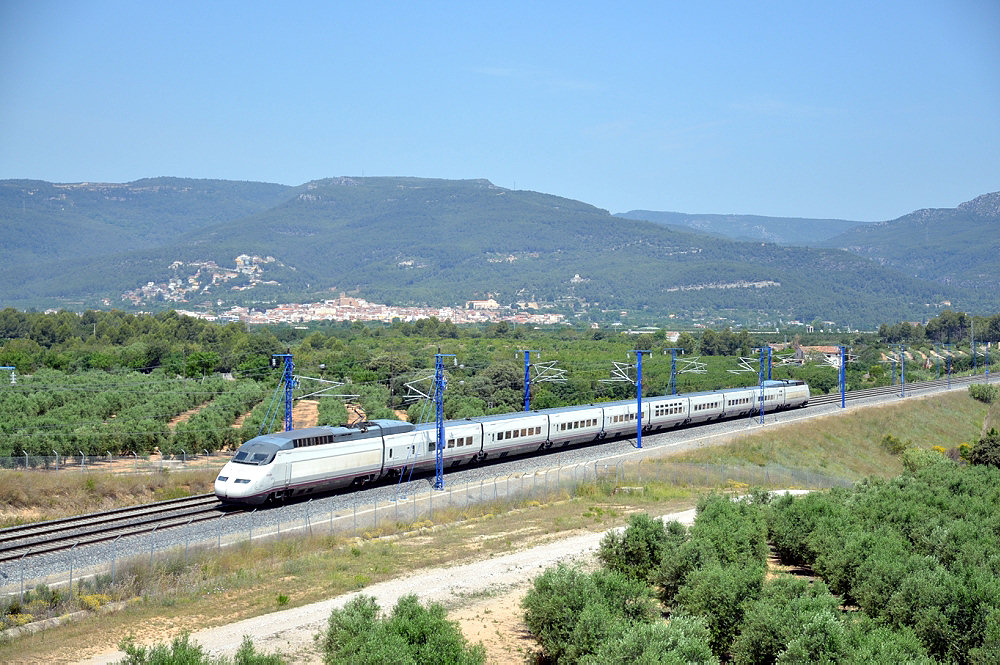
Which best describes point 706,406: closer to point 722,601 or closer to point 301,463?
point 301,463

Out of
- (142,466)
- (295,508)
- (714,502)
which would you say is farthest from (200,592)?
(142,466)

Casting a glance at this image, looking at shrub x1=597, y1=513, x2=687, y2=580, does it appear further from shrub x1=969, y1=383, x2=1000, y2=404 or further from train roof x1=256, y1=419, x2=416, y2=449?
shrub x1=969, y1=383, x2=1000, y2=404

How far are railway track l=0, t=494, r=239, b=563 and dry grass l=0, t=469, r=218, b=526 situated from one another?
2371 millimetres

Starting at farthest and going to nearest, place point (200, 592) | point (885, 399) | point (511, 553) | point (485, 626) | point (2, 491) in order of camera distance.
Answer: point (885, 399)
point (2, 491)
point (511, 553)
point (200, 592)
point (485, 626)

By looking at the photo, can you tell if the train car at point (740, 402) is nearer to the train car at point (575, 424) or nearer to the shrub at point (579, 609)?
the train car at point (575, 424)

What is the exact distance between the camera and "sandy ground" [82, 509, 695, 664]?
56.0 feet

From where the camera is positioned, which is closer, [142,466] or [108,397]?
[142,466]

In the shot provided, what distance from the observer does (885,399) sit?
74.4 m

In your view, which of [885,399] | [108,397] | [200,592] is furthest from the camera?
[885,399]

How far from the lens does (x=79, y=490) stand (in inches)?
1283

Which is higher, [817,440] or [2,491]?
[2,491]

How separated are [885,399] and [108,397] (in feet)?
203

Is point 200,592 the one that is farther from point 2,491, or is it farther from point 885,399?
point 885,399

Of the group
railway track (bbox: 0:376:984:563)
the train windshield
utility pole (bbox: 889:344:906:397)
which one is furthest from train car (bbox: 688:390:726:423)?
railway track (bbox: 0:376:984:563)
